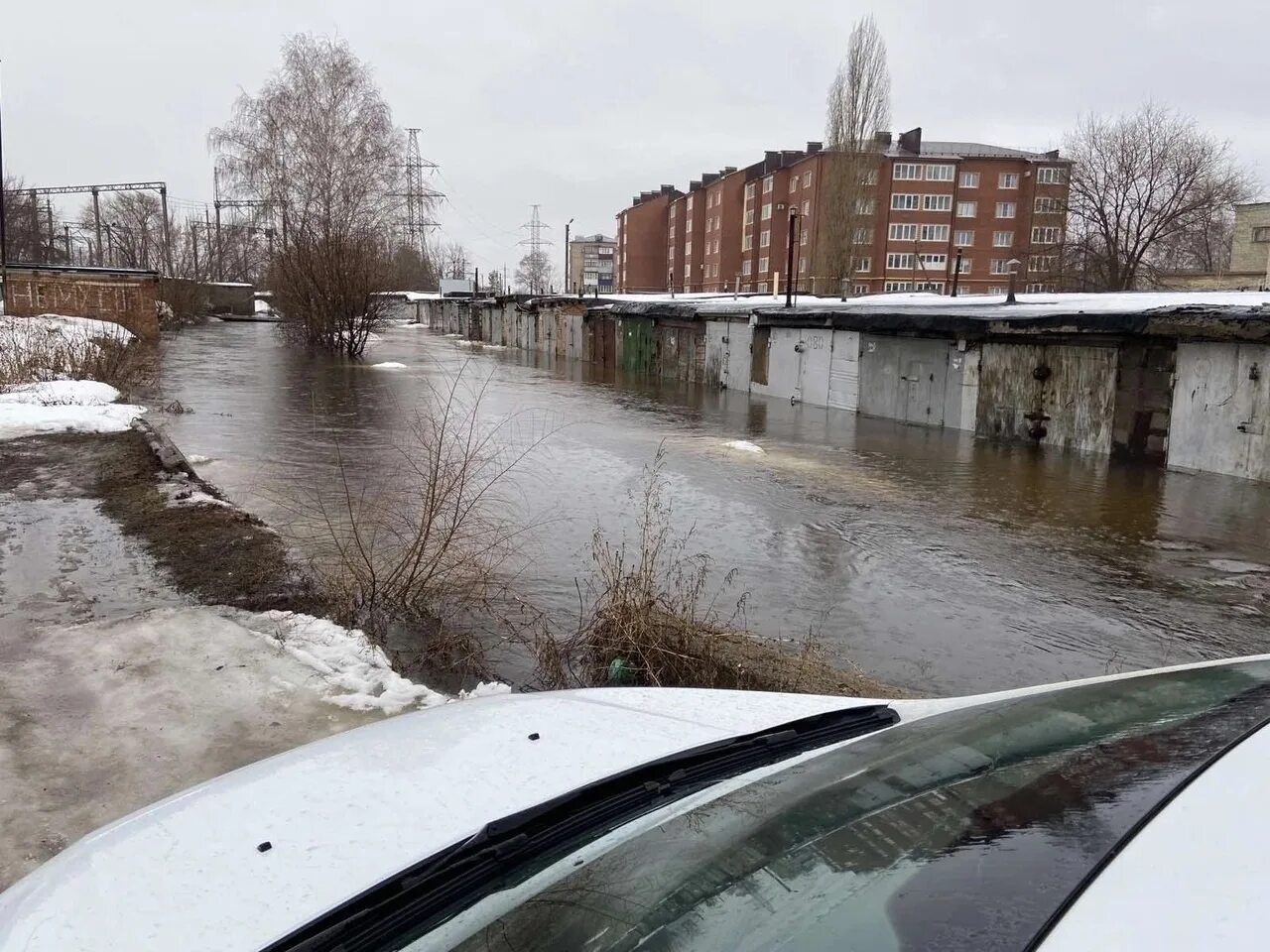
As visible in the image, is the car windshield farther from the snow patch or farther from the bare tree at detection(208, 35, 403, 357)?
the bare tree at detection(208, 35, 403, 357)

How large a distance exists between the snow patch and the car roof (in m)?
3.08

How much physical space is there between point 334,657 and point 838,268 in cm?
4445

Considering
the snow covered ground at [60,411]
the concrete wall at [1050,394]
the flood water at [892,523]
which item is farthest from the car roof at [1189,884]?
the concrete wall at [1050,394]

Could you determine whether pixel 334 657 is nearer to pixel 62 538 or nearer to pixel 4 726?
pixel 4 726

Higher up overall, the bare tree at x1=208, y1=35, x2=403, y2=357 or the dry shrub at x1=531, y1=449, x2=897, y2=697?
the bare tree at x1=208, y1=35, x2=403, y2=357

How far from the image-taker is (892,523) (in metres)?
10.7

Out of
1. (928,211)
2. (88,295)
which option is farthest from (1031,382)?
(928,211)

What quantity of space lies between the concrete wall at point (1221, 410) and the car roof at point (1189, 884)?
14.7 m

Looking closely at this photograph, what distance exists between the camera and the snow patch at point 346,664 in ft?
14.6

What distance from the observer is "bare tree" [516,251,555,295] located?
11695 cm

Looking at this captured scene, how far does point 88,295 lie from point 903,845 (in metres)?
39.7

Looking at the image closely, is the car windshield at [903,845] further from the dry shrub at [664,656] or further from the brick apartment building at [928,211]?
the brick apartment building at [928,211]

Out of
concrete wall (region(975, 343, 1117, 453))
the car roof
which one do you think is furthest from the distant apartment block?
the car roof

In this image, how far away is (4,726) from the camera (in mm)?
3982
